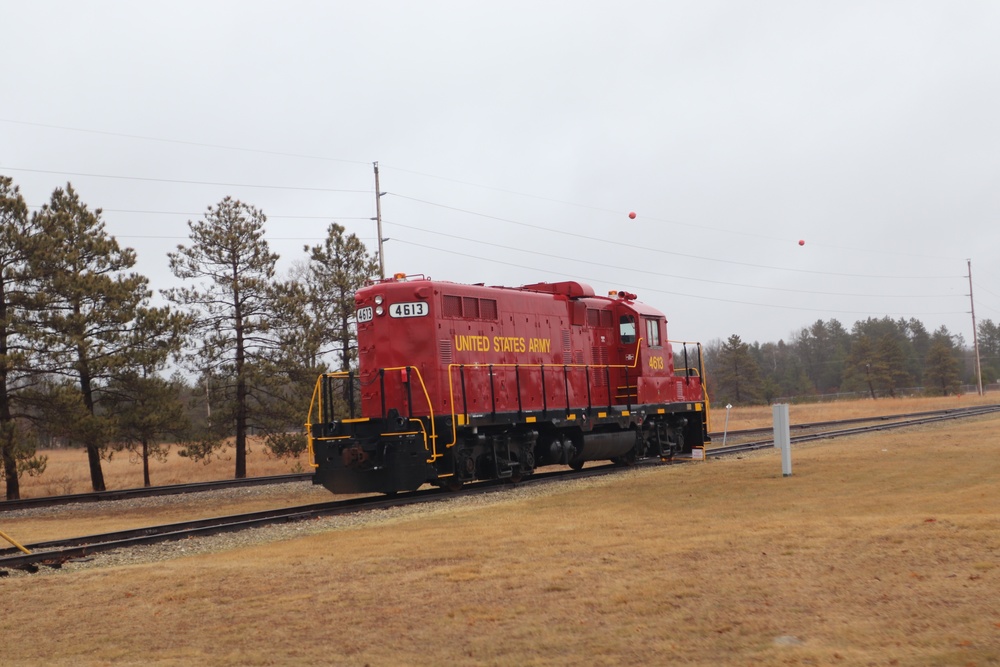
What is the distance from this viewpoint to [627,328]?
25.6 metres

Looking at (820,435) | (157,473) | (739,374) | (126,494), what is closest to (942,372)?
(739,374)

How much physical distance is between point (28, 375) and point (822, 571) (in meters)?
25.7

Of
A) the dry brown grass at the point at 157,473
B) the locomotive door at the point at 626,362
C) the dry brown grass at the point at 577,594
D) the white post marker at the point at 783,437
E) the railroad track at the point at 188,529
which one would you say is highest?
the locomotive door at the point at 626,362

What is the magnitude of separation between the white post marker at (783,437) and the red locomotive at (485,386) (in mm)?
4876

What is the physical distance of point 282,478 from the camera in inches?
1073

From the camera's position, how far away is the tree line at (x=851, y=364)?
91.2 meters

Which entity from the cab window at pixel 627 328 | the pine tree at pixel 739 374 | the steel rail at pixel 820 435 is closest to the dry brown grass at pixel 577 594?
the cab window at pixel 627 328

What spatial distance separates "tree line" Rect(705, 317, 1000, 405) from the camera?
9125 cm

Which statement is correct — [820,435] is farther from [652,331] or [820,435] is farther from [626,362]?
[626,362]

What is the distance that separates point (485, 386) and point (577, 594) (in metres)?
12.0

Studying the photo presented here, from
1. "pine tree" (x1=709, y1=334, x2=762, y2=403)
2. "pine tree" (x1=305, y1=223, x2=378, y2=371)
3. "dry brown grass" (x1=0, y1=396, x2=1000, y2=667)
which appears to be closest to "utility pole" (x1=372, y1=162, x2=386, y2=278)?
"pine tree" (x1=305, y1=223, x2=378, y2=371)

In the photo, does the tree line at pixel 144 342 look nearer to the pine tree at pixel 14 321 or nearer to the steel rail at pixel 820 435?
the pine tree at pixel 14 321

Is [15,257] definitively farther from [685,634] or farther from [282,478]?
[685,634]

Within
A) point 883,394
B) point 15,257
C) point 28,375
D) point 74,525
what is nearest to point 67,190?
point 15,257
